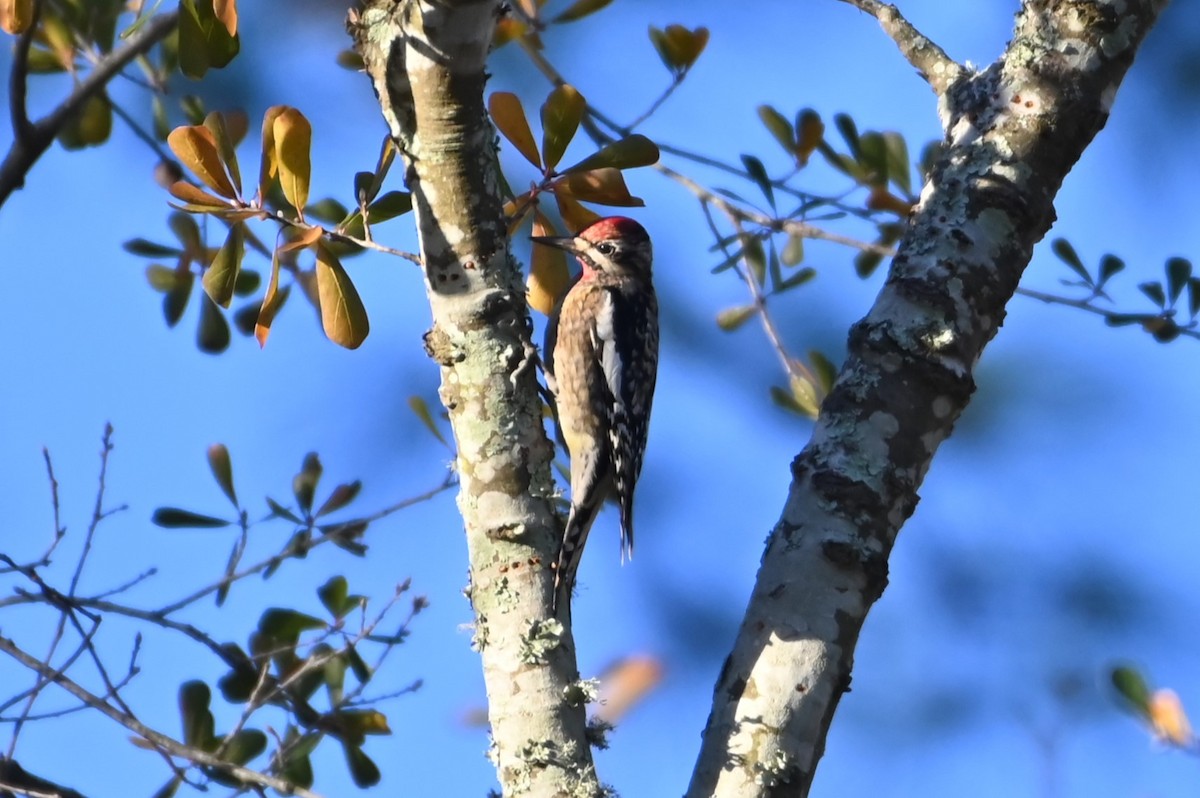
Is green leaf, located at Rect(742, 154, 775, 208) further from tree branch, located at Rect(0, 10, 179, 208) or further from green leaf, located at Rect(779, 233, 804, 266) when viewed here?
tree branch, located at Rect(0, 10, 179, 208)

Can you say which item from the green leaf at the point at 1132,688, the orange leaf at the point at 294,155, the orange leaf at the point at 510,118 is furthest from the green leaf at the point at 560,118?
the green leaf at the point at 1132,688

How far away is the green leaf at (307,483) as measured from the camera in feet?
11.8

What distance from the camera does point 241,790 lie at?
3016mm

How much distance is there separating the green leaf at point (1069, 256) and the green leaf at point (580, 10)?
4.85ft

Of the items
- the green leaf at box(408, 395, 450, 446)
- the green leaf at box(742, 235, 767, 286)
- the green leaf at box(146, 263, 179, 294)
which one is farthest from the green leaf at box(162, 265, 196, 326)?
the green leaf at box(742, 235, 767, 286)

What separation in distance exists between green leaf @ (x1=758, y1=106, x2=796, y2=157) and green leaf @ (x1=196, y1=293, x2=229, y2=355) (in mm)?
1764

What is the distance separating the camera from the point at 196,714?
336cm

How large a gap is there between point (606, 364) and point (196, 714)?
201 centimetres

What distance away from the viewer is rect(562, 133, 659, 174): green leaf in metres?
2.91

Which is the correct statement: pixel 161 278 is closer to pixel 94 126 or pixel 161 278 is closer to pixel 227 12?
pixel 94 126

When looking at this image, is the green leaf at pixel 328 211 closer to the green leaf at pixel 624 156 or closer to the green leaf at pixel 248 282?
the green leaf at pixel 248 282

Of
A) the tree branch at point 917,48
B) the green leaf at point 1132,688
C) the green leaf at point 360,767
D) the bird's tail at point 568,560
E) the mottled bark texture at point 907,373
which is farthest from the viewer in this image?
the green leaf at point 360,767

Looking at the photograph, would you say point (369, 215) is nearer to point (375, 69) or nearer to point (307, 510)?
point (375, 69)

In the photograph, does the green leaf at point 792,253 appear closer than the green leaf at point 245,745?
No
